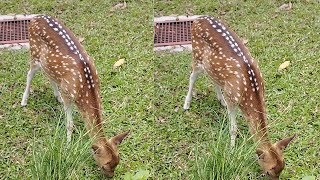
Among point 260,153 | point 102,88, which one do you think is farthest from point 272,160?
point 102,88

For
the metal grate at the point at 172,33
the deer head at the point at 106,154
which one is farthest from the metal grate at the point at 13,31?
the deer head at the point at 106,154

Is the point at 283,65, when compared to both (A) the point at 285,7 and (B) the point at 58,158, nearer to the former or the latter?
(A) the point at 285,7

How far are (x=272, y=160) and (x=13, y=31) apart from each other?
12.4 feet

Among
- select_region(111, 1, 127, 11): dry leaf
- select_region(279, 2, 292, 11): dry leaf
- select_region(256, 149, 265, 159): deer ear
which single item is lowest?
select_region(256, 149, 265, 159): deer ear

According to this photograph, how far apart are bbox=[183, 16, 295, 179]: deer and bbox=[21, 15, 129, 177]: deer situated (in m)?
1.07

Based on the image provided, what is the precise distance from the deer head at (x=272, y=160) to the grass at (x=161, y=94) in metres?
0.10

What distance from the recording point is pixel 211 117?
5.25 metres

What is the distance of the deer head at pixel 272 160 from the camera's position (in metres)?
4.02

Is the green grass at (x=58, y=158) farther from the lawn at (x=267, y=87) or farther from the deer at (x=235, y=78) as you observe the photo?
the deer at (x=235, y=78)

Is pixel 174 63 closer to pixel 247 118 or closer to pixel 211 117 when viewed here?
pixel 211 117

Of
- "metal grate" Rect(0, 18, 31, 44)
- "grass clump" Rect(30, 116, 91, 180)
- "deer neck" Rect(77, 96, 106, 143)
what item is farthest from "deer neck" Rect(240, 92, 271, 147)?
"metal grate" Rect(0, 18, 31, 44)

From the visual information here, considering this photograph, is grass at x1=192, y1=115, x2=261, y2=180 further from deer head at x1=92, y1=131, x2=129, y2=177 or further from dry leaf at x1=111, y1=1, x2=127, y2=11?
dry leaf at x1=111, y1=1, x2=127, y2=11

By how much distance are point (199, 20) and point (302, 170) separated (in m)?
1.82

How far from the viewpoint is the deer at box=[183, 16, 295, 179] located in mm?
Result: 4094
